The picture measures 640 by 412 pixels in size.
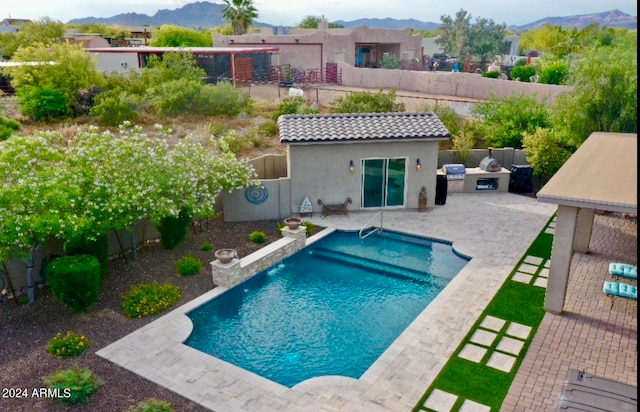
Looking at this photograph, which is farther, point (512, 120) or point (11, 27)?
point (11, 27)

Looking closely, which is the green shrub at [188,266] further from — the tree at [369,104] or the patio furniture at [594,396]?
the tree at [369,104]

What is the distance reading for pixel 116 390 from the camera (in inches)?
384

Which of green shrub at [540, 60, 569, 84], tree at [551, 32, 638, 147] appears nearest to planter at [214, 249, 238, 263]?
tree at [551, 32, 638, 147]

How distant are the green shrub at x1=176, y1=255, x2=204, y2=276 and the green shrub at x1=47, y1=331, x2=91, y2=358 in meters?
3.67

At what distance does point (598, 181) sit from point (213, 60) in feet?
123

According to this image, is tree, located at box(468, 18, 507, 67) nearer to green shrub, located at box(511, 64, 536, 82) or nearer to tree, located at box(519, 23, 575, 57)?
tree, located at box(519, 23, 575, 57)

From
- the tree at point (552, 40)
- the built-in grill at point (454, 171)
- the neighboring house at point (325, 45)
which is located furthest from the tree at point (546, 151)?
the tree at point (552, 40)

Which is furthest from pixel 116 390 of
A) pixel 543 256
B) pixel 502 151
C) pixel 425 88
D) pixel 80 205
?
pixel 425 88

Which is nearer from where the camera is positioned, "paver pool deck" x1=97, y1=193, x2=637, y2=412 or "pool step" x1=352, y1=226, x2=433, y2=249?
"paver pool deck" x1=97, y1=193, x2=637, y2=412

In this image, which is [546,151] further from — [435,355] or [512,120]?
[435,355]

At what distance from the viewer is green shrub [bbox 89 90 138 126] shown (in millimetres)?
28375

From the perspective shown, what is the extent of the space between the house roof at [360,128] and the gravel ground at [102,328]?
4.03 meters

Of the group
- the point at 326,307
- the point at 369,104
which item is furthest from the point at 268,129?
the point at 326,307

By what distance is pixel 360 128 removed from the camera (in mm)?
19203
